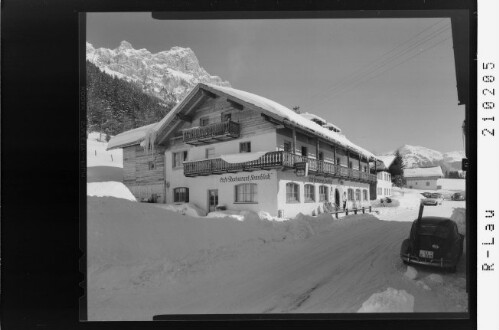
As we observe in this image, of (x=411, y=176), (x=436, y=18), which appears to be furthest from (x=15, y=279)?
(x=436, y=18)

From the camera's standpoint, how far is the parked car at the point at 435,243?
302cm

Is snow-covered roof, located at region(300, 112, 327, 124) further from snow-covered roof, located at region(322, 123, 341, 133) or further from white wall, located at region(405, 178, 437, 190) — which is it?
white wall, located at region(405, 178, 437, 190)

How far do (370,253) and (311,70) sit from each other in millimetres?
3271

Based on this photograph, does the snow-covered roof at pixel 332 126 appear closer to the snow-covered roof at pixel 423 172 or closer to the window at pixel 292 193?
the window at pixel 292 193

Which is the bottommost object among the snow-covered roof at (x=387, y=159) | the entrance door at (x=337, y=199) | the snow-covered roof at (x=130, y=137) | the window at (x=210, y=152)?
the entrance door at (x=337, y=199)

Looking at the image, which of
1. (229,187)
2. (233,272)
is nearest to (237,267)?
(233,272)

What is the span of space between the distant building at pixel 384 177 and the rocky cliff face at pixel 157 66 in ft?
10.1

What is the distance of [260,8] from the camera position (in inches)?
119

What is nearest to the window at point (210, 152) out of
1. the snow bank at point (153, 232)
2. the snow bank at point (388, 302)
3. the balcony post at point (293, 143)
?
the snow bank at point (153, 232)

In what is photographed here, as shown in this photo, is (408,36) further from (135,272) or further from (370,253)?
(135,272)

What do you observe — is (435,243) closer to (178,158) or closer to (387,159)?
(387,159)

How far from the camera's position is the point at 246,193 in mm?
3496

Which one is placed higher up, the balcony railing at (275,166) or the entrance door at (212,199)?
the balcony railing at (275,166)

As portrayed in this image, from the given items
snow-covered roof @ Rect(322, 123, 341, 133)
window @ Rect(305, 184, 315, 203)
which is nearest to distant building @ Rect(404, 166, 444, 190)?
snow-covered roof @ Rect(322, 123, 341, 133)
